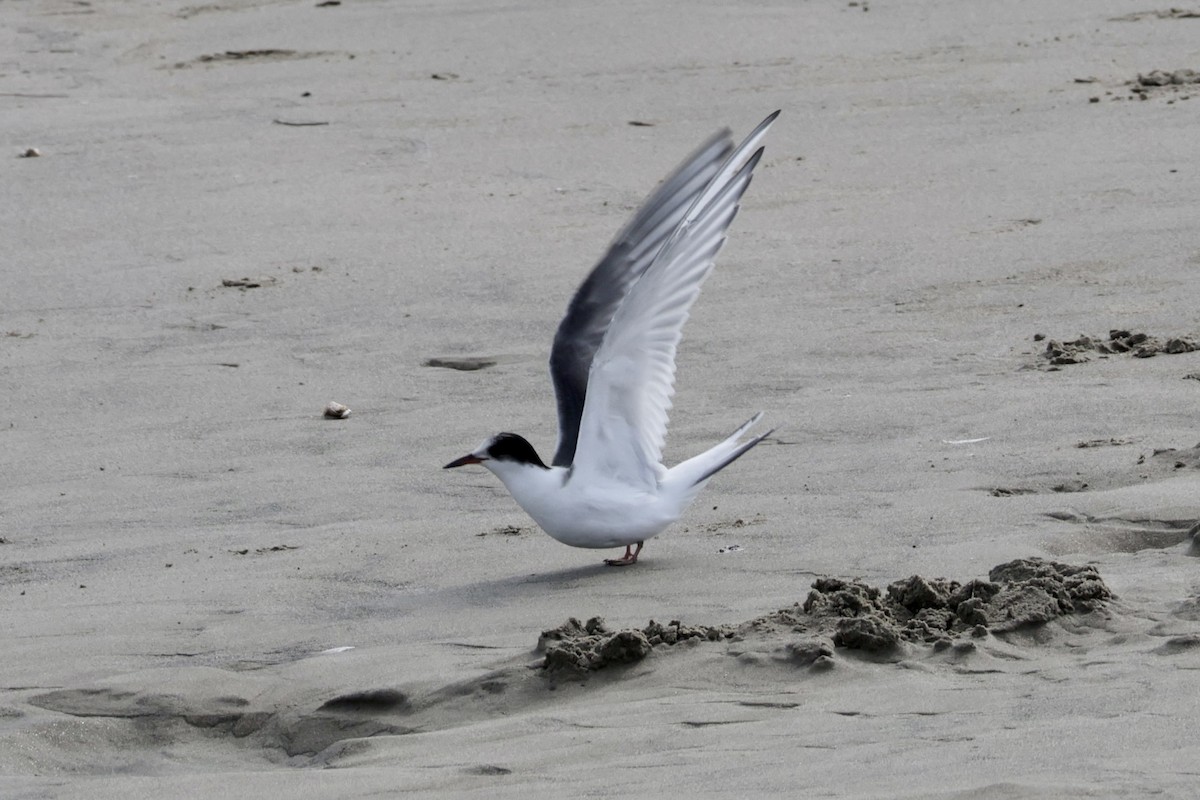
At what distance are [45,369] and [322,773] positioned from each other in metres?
4.10

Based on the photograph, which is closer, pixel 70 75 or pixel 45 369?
pixel 45 369

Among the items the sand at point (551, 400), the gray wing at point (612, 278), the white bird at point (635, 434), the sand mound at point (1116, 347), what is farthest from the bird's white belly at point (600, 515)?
the sand mound at point (1116, 347)

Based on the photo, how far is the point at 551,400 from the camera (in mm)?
6566

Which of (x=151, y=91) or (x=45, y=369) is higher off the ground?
(x=151, y=91)

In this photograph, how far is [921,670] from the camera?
343 cm

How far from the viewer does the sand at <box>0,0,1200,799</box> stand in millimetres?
3396

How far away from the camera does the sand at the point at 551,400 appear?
3396mm

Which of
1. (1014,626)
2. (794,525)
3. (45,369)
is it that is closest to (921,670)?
(1014,626)

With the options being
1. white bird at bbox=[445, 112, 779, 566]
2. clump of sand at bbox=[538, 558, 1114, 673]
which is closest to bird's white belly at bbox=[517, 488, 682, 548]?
white bird at bbox=[445, 112, 779, 566]

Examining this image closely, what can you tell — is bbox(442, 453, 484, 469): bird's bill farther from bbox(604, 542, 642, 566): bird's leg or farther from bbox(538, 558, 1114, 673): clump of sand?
bbox(538, 558, 1114, 673): clump of sand

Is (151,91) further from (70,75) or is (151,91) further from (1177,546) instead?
(1177,546)

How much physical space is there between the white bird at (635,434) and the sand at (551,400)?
0.51 ft

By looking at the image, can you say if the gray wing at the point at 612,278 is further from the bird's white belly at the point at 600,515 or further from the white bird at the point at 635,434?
the bird's white belly at the point at 600,515

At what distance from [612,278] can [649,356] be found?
0.39m
